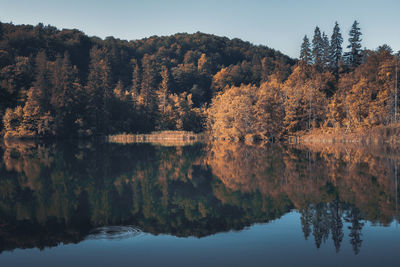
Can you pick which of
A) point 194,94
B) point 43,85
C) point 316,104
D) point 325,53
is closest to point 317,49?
point 325,53

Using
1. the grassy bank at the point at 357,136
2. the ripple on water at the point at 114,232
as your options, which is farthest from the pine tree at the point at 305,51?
the ripple on water at the point at 114,232

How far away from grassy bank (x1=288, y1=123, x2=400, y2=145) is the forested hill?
35.6m

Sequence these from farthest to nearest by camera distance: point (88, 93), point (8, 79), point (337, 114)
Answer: point (88, 93) < point (8, 79) < point (337, 114)

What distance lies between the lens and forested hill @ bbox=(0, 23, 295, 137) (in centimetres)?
7375

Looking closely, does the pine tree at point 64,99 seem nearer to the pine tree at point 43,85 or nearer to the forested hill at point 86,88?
the forested hill at point 86,88

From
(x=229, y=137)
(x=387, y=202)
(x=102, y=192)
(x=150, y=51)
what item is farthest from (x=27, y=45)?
(x=387, y=202)

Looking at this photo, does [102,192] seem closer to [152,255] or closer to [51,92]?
[152,255]

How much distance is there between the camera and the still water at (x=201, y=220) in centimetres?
812

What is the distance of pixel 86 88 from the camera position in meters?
83.0

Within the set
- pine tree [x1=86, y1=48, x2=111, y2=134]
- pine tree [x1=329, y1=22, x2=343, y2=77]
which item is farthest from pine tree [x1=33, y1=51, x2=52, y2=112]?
pine tree [x1=329, y1=22, x2=343, y2=77]

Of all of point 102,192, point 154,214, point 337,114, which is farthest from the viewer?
point 337,114

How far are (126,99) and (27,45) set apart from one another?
39.4m

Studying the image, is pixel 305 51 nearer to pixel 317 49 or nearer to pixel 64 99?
pixel 317 49

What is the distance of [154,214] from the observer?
1163 cm
